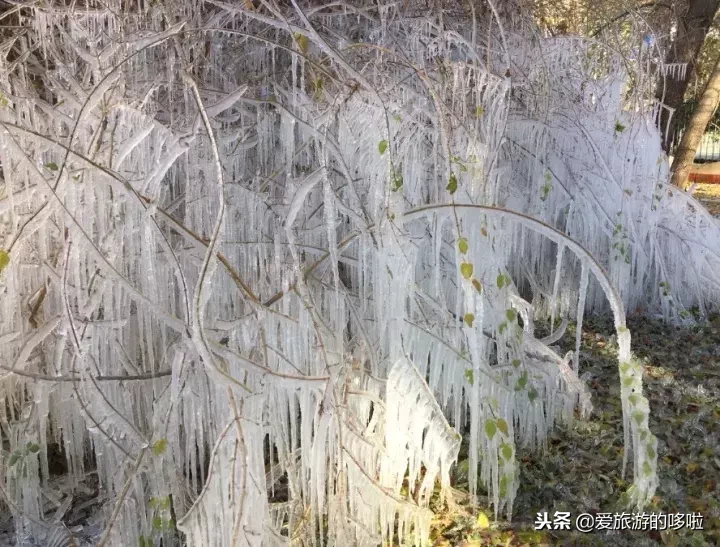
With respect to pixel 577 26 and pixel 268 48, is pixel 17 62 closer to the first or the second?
pixel 268 48

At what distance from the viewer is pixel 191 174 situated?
7.47 feet

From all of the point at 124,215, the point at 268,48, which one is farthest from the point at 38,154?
the point at 268,48

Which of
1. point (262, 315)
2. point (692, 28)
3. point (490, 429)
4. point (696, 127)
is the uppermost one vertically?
point (692, 28)

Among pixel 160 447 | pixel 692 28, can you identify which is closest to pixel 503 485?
pixel 160 447

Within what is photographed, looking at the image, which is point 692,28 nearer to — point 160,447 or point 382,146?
point 382,146

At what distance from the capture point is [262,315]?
180cm

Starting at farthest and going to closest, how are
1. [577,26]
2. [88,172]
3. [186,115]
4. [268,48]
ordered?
1. [577,26]
2. [268,48]
3. [186,115]
4. [88,172]

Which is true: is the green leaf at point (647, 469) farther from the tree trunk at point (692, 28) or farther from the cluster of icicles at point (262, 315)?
the tree trunk at point (692, 28)

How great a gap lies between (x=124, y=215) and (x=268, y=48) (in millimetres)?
1841

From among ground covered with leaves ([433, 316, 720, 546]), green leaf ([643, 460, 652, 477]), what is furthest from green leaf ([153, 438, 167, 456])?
green leaf ([643, 460, 652, 477])

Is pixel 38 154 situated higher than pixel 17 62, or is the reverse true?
pixel 17 62

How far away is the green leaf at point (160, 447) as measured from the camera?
170cm

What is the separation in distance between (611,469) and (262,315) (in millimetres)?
1557

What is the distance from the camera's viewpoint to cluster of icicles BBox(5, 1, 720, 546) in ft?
5.74
